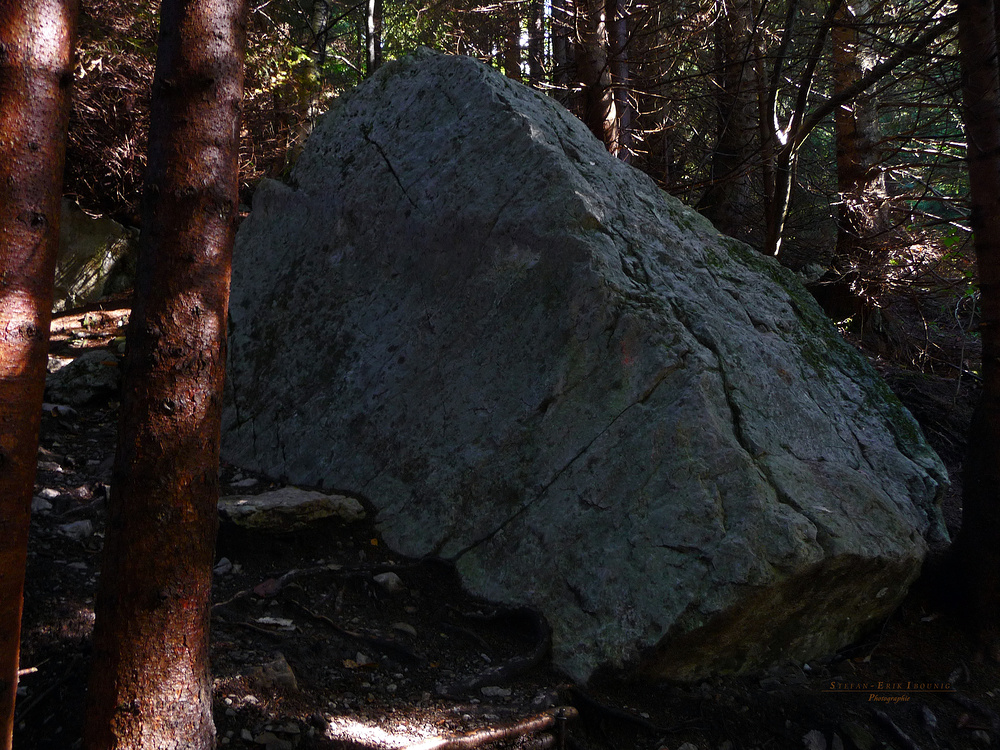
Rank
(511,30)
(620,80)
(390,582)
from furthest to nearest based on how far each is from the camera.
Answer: (511,30) → (620,80) → (390,582)

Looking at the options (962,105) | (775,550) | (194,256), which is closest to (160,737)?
(194,256)

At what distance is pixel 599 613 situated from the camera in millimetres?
2586

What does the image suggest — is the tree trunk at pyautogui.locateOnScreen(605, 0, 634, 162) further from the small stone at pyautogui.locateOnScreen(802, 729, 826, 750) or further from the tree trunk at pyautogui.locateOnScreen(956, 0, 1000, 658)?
the small stone at pyautogui.locateOnScreen(802, 729, 826, 750)

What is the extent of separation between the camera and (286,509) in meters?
3.22

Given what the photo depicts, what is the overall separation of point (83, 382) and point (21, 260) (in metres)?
3.72

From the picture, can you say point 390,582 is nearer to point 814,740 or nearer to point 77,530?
point 77,530

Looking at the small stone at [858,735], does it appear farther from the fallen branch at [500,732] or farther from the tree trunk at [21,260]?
the tree trunk at [21,260]

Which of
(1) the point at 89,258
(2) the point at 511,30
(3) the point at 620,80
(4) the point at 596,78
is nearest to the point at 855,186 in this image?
(3) the point at 620,80

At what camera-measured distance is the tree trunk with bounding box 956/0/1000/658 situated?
3104mm

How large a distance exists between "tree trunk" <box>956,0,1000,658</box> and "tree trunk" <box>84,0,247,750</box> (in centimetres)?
310

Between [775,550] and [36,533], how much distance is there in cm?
305

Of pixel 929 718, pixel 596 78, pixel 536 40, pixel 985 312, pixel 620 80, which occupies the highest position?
pixel 536 40

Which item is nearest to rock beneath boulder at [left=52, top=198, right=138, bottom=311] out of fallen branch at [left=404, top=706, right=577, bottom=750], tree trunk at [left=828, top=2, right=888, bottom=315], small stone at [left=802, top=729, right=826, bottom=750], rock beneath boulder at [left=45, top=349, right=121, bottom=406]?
rock beneath boulder at [left=45, top=349, right=121, bottom=406]

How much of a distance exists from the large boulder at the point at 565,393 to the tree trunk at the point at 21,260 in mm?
1702
